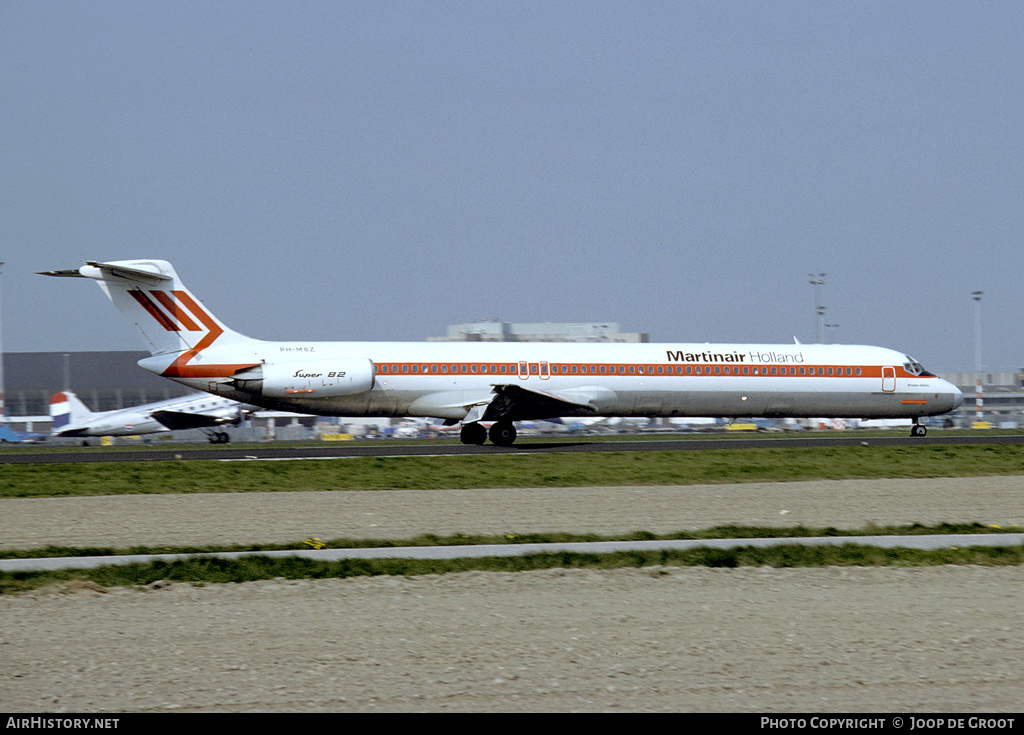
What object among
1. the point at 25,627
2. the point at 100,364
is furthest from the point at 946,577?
the point at 100,364

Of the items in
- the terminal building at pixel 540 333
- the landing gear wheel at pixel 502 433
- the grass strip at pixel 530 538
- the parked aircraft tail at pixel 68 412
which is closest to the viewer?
the grass strip at pixel 530 538

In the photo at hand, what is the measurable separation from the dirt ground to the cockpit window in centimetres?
2612

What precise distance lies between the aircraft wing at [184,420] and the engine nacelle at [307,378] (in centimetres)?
1985

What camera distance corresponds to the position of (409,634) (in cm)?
899

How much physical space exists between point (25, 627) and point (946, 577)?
9582 mm

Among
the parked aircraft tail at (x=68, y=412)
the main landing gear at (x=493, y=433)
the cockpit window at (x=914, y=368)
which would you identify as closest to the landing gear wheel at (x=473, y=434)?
the main landing gear at (x=493, y=433)

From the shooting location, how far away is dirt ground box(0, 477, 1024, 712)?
719 centimetres

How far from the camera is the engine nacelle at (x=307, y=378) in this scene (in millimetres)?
30875

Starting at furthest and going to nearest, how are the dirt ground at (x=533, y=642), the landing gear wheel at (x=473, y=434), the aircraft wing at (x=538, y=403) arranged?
1. the landing gear wheel at (x=473, y=434)
2. the aircraft wing at (x=538, y=403)
3. the dirt ground at (x=533, y=642)

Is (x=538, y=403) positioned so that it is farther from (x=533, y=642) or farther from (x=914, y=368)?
(x=533, y=642)

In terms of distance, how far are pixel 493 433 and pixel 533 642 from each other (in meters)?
24.4

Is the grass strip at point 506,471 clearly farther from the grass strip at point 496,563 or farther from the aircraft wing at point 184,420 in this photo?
the aircraft wing at point 184,420

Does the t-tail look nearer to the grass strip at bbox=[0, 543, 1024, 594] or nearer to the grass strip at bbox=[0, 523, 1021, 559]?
the grass strip at bbox=[0, 523, 1021, 559]
